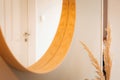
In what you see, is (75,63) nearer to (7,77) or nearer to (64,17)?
(64,17)

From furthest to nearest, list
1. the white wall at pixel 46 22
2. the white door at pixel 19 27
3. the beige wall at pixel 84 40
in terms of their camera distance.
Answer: the beige wall at pixel 84 40 → the white wall at pixel 46 22 → the white door at pixel 19 27

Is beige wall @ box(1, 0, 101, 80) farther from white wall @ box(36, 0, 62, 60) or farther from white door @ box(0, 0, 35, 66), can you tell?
white door @ box(0, 0, 35, 66)

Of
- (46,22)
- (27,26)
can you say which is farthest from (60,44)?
(27,26)

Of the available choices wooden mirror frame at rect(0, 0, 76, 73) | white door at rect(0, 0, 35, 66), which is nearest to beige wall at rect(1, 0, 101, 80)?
wooden mirror frame at rect(0, 0, 76, 73)

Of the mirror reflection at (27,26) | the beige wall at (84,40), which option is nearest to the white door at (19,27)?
the mirror reflection at (27,26)

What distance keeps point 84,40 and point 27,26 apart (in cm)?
53

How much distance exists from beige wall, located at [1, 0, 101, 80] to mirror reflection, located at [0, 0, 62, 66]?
23 centimetres

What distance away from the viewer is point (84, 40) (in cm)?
132

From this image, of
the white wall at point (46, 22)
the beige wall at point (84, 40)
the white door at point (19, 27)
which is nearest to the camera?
the white door at point (19, 27)

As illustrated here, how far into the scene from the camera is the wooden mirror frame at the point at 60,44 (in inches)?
38.8

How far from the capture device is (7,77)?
874 mm

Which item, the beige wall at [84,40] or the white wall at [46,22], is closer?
the white wall at [46,22]

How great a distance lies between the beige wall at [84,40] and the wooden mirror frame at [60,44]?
74 mm

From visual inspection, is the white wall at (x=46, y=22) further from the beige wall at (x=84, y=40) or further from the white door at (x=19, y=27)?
the beige wall at (x=84, y=40)
